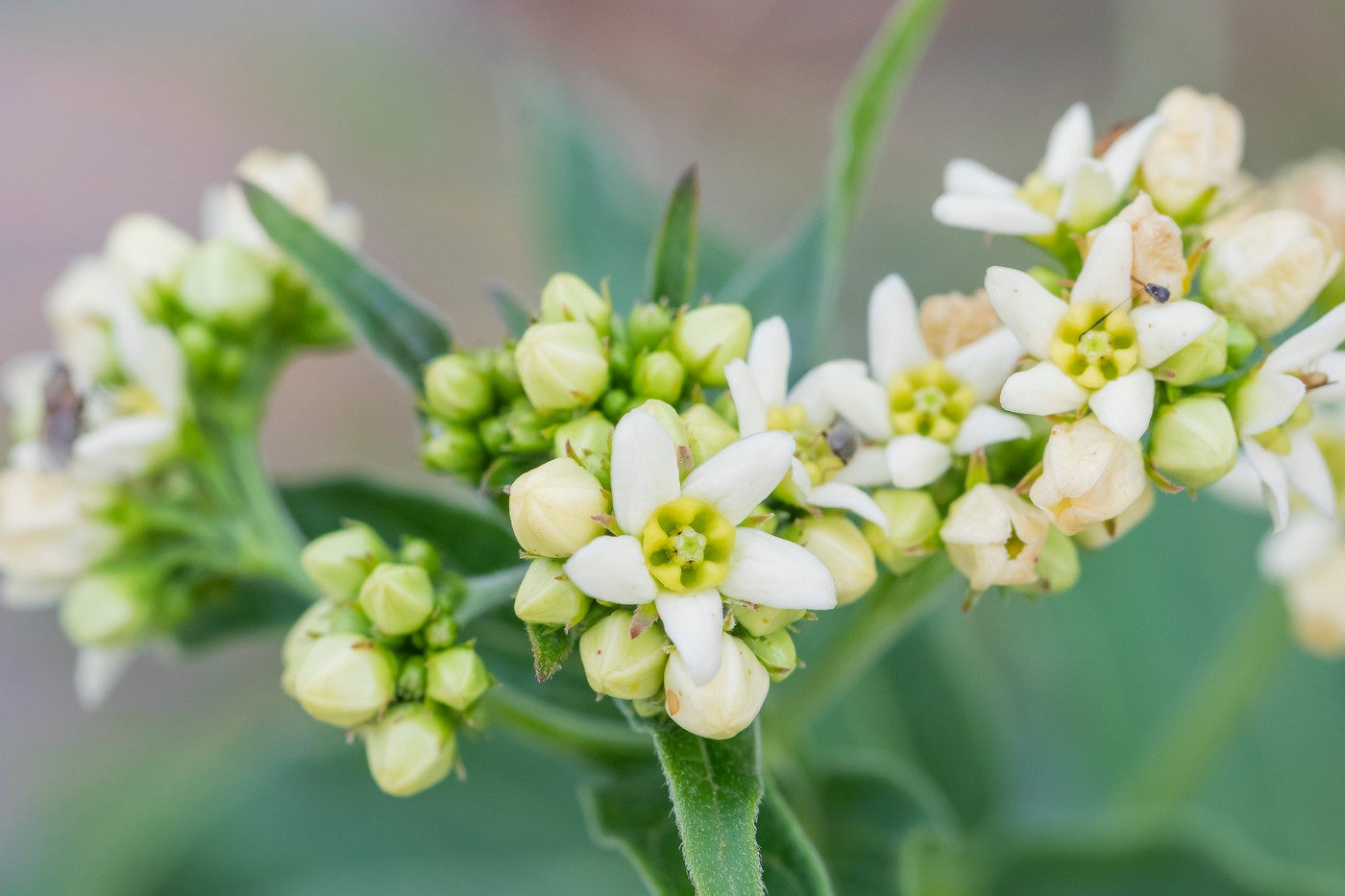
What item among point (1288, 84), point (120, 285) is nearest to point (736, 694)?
point (120, 285)

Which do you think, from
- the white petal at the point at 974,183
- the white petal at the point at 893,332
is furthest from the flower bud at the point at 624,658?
the white petal at the point at 974,183

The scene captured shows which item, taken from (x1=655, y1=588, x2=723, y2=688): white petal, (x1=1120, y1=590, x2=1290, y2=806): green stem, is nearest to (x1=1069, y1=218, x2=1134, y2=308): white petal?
(x1=655, y1=588, x2=723, y2=688): white petal

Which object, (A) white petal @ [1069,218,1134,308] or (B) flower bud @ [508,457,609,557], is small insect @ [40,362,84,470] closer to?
(B) flower bud @ [508,457,609,557]

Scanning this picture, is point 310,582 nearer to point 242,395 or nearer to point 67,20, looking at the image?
point 242,395

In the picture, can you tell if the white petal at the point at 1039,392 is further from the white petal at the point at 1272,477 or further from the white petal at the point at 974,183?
the white petal at the point at 974,183

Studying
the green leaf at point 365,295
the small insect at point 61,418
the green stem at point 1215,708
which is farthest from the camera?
the green stem at point 1215,708

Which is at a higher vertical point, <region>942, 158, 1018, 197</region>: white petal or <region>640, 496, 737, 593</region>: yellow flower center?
<region>942, 158, 1018, 197</region>: white petal

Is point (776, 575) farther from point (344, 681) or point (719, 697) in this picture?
point (344, 681)
